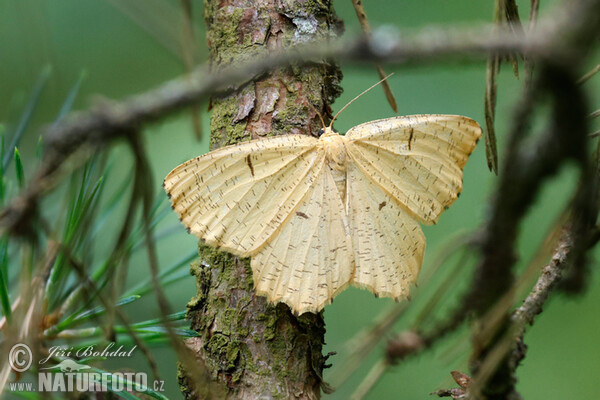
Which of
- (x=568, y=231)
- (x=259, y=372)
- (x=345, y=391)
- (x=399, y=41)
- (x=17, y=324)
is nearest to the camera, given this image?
(x=399, y=41)

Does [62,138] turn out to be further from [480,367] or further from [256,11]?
[256,11]

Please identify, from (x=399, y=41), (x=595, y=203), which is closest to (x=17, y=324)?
(x=399, y=41)

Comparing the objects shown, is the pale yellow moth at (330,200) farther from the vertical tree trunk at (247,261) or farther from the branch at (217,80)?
the branch at (217,80)

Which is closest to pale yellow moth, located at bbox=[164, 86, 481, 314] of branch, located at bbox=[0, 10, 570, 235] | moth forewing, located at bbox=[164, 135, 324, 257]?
moth forewing, located at bbox=[164, 135, 324, 257]

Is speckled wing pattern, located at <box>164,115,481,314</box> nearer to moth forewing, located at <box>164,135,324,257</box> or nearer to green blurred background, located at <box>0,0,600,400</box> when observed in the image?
moth forewing, located at <box>164,135,324,257</box>

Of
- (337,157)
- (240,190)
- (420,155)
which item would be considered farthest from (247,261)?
(420,155)

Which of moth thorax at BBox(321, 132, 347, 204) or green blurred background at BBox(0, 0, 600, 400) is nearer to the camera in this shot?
moth thorax at BBox(321, 132, 347, 204)

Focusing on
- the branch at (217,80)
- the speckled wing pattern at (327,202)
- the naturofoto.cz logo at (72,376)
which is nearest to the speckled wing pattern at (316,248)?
the speckled wing pattern at (327,202)
